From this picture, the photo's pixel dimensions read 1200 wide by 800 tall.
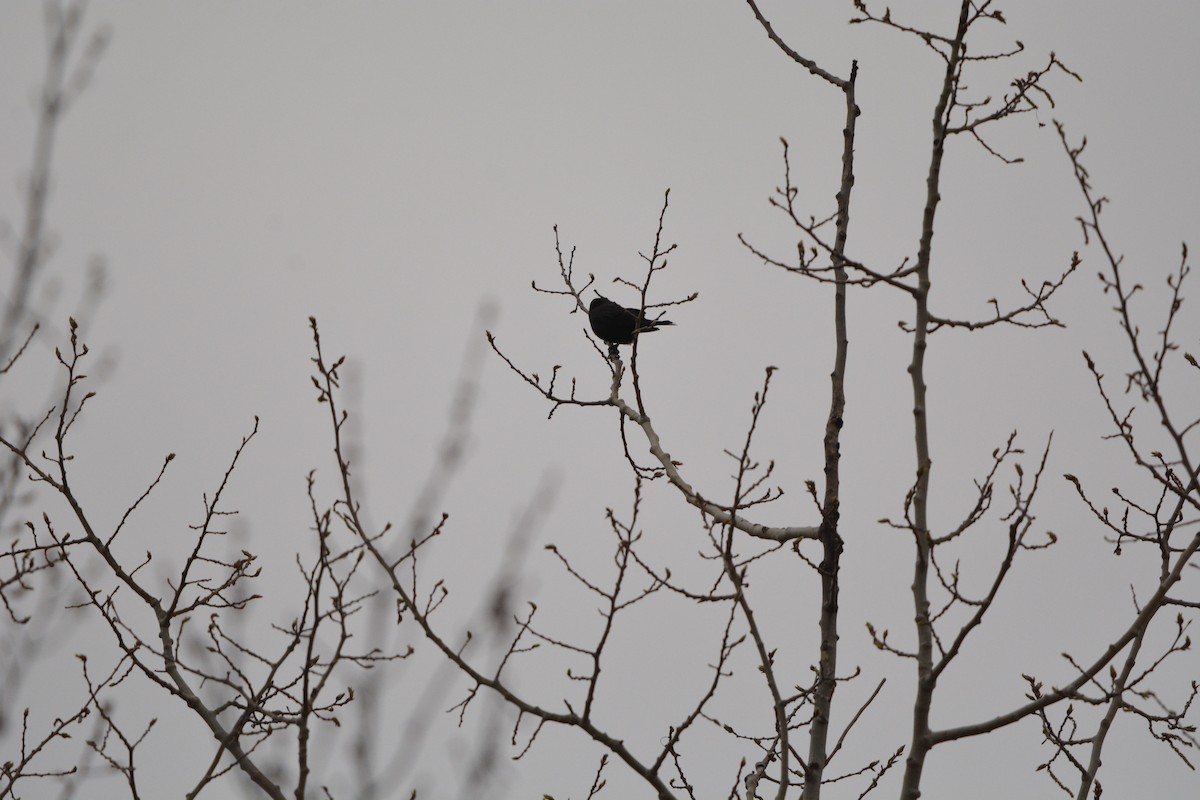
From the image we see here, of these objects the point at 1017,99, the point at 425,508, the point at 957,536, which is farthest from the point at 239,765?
the point at 1017,99

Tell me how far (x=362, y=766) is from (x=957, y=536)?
1.78m

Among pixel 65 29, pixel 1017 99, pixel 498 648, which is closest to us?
pixel 65 29

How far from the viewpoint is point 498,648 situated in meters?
2.82

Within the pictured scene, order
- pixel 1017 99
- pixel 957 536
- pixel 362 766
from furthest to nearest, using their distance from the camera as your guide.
→ 1. pixel 1017 99
2. pixel 957 536
3. pixel 362 766

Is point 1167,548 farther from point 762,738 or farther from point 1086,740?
point 762,738

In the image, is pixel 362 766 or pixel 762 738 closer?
pixel 362 766

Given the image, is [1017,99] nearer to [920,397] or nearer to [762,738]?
[920,397]

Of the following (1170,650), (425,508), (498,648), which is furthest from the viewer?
(1170,650)

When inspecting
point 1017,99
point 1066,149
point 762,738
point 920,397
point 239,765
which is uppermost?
point 1017,99

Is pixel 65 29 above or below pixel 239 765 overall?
above

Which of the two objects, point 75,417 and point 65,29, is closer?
point 65,29

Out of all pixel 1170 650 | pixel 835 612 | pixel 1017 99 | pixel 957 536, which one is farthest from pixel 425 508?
pixel 1170 650

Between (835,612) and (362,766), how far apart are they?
2.11 m

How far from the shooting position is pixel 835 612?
379 cm
